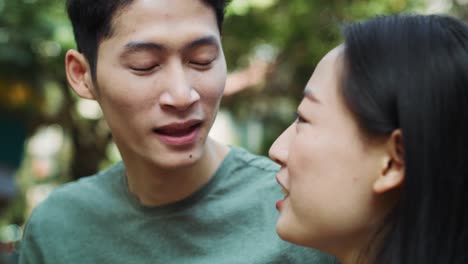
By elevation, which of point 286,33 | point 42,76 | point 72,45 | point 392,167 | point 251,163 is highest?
point 392,167

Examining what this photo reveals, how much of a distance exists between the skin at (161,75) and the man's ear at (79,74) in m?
0.14

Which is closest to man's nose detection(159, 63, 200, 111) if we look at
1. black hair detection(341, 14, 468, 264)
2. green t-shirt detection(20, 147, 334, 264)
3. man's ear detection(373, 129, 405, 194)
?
green t-shirt detection(20, 147, 334, 264)

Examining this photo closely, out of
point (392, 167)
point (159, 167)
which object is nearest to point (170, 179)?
point (159, 167)

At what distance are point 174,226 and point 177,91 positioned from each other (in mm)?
526

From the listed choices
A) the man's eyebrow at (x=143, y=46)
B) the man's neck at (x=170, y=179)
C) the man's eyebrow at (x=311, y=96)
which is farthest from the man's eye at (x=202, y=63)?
the man's eyebrow at (x=311, y=96)

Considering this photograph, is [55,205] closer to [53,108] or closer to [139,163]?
[139,163]

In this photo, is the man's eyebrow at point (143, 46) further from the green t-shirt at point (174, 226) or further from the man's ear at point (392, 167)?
the man's ear at point (392, 167)

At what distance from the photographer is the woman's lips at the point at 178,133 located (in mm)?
2312

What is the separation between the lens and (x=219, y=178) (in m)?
2.58

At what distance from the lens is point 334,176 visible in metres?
1.82

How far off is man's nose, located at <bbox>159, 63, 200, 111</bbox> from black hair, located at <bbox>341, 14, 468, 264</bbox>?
2.03ft

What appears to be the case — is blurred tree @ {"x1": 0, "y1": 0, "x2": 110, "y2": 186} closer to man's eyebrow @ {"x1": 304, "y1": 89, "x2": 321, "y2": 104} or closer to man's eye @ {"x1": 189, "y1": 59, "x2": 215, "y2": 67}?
man's eye @ {"x1": 189, "y1": 59, "x2": 215, "y2": 67}

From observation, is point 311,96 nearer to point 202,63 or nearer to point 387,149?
point 387,149

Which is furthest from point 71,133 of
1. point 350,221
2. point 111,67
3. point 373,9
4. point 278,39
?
point 350,221
